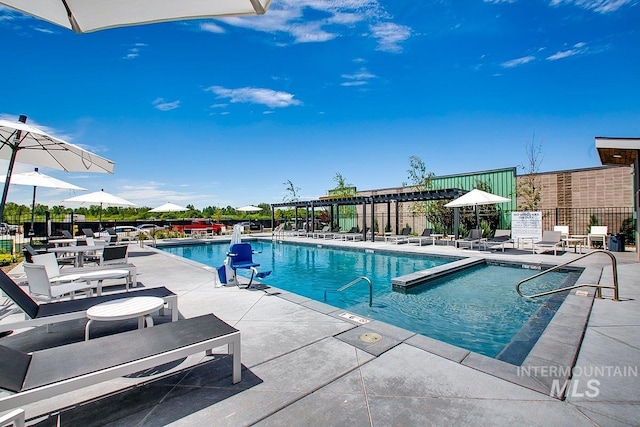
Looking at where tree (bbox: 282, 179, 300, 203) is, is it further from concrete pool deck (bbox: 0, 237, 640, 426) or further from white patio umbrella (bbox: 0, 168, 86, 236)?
concrete pool deck (bbox: 0, 237, 640, 426)

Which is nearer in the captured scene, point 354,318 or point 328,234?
point 354,318

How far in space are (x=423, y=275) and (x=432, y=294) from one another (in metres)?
0.80

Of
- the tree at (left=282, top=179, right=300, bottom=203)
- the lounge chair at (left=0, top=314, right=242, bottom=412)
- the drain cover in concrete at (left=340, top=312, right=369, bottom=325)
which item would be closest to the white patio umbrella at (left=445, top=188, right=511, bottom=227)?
the drain cover in concrete at (left=340, top=312, right=369, bottom=325)

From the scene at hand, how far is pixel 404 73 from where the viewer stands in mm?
12961

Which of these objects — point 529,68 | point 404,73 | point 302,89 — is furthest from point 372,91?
point 529,68

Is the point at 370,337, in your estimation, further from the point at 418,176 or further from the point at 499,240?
the point at 418,176

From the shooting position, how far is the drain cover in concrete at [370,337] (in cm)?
324

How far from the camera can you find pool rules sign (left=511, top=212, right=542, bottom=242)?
1208 centimetres

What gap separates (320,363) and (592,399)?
2105mm

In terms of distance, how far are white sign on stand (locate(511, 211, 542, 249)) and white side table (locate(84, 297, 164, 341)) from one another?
44.9ft

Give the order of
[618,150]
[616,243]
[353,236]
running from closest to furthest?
[618,150]
[616,243]
[353,236]

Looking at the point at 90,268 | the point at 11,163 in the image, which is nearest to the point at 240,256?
the point at 90,268

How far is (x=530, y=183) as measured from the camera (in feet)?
49.1

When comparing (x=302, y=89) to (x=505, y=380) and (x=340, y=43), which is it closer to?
(x=340, y=43)
